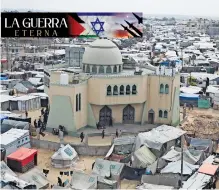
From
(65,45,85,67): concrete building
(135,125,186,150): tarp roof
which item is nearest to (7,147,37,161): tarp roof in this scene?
(135,125,186,150): tarp roof

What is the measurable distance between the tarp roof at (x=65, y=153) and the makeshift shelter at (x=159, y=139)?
11.7ft

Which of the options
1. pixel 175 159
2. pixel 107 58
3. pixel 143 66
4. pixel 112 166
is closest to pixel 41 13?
pixel 112 166

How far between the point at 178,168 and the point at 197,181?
160 cm

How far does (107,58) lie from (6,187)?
13486 mm

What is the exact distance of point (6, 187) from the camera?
17.8 m

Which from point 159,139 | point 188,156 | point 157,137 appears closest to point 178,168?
point 188,156

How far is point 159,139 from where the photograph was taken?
23859 millimetres

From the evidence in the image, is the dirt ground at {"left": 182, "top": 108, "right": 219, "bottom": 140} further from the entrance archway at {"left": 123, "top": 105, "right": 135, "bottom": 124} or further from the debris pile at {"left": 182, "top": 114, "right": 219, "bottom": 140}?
the entrance archway at {"left": 123, "top": 105, "right": 135, "bottom": 124}

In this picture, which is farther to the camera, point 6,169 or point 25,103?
point 25,103

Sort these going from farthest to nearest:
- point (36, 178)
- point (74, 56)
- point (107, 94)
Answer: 1. point (74, 56)
2. point (107, 94)
3. point (36, 178)

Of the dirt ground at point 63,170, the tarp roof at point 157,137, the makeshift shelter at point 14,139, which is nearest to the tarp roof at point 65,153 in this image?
the dirt ground at point 63,170
